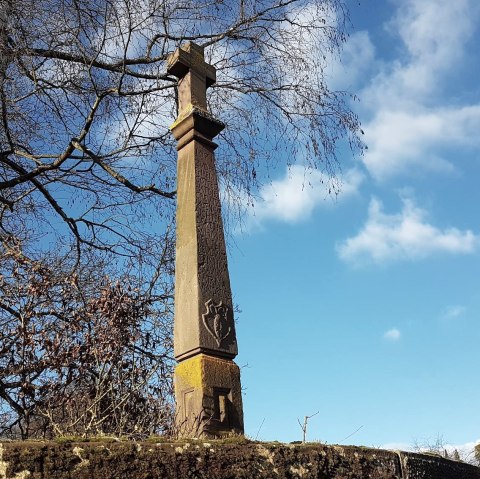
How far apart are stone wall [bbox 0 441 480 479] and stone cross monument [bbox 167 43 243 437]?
1.02m

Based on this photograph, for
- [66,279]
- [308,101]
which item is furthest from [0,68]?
[308,101]

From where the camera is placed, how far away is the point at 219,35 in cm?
826

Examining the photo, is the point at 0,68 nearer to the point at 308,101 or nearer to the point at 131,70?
the point at 131,70

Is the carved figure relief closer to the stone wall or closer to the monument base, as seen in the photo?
the monument base

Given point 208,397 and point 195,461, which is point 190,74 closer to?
point 208,397

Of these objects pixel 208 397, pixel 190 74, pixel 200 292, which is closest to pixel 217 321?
pixel 200 292

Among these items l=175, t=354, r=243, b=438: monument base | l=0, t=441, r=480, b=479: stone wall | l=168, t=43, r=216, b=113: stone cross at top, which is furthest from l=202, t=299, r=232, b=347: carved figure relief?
l=168, t=43, r=216, b=113: stone cross at top

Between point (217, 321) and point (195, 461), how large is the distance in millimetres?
1841

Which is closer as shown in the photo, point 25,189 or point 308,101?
point 308,101

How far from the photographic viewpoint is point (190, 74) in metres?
5.26

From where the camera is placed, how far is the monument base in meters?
3.77

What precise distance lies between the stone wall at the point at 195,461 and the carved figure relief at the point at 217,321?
136 cm

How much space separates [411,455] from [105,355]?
285cm

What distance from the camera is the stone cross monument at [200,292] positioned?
3.89m
